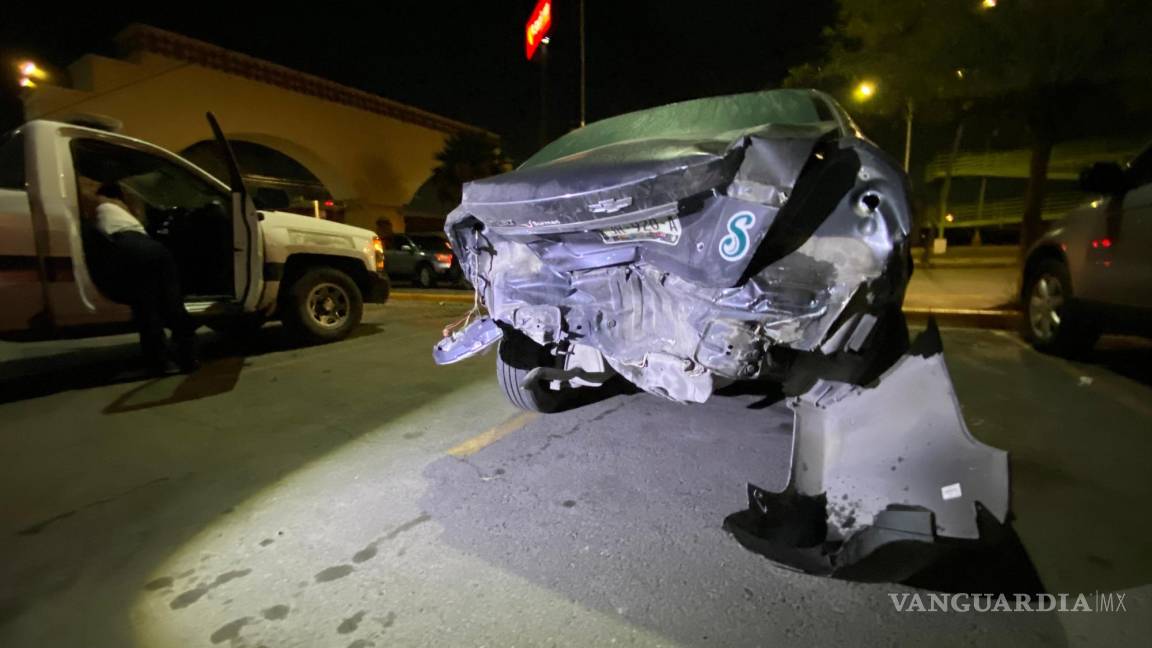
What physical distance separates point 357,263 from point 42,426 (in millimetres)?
3540

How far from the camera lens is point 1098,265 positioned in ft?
15.0

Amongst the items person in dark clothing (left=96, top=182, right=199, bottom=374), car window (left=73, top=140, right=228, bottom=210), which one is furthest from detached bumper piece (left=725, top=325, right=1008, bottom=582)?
car window (left=73, top=140, right=228, bottom=210)

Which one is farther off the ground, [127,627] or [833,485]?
[833,485]

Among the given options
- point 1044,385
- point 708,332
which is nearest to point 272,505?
point 708,332

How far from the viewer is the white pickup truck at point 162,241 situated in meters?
4.54

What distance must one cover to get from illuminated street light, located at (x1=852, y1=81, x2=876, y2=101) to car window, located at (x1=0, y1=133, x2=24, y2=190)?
1062 cm

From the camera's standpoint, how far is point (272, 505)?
2.85 m

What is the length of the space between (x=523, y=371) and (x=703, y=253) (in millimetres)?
1715

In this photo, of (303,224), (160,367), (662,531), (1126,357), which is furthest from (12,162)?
(1126,357)

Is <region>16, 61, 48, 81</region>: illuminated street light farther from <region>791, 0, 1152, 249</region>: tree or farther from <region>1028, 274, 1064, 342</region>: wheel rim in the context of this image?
<region>1028, 274, 1064, 342</region>: wheel rim

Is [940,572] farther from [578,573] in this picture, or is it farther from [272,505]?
[272,505]

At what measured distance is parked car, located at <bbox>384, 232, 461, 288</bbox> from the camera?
16.1m

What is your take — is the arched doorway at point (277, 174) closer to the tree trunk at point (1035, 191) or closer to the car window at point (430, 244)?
the car window at point (430, 244)

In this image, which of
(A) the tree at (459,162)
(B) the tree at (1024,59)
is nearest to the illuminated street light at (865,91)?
(B) the tree at (1024,59)
